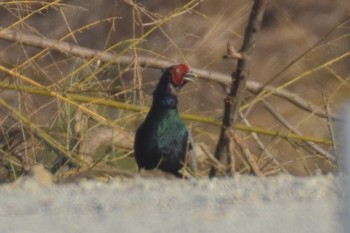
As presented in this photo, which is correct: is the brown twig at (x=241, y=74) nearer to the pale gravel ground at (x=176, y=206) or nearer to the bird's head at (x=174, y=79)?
the bird's head at (x=174, y=79)

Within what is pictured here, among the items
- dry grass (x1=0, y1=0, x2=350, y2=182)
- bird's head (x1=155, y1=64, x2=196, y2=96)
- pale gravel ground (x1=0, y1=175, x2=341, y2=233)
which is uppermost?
pale gravel ground (x1=0, y1=175, x2=341, y2=233)

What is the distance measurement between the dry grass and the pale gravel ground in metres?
0.56

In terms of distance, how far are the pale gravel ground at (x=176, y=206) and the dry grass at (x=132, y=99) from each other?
1.83ft

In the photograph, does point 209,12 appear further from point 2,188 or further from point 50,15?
point 2,188

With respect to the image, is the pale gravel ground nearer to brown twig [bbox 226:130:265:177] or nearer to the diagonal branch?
brown twig [bbox 226:130:265:177]

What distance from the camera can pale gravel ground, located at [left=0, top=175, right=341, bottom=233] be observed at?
3.47m

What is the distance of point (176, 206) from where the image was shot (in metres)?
3.68

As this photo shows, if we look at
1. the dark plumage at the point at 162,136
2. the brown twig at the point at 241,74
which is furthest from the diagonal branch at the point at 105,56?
the brown twig at the point at 241,74

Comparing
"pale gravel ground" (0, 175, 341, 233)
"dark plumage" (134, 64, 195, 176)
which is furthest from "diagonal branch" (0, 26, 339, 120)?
"pale gravel ground" (0, 175, 341, 233)

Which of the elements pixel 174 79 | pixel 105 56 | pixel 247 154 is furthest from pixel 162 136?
pixel 105 56

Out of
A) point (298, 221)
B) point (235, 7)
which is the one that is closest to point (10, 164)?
point (298, 221)

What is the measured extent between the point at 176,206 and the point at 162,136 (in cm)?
224

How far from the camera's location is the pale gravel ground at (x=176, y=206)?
11.4 ft

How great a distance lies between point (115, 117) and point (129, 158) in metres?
0.28
